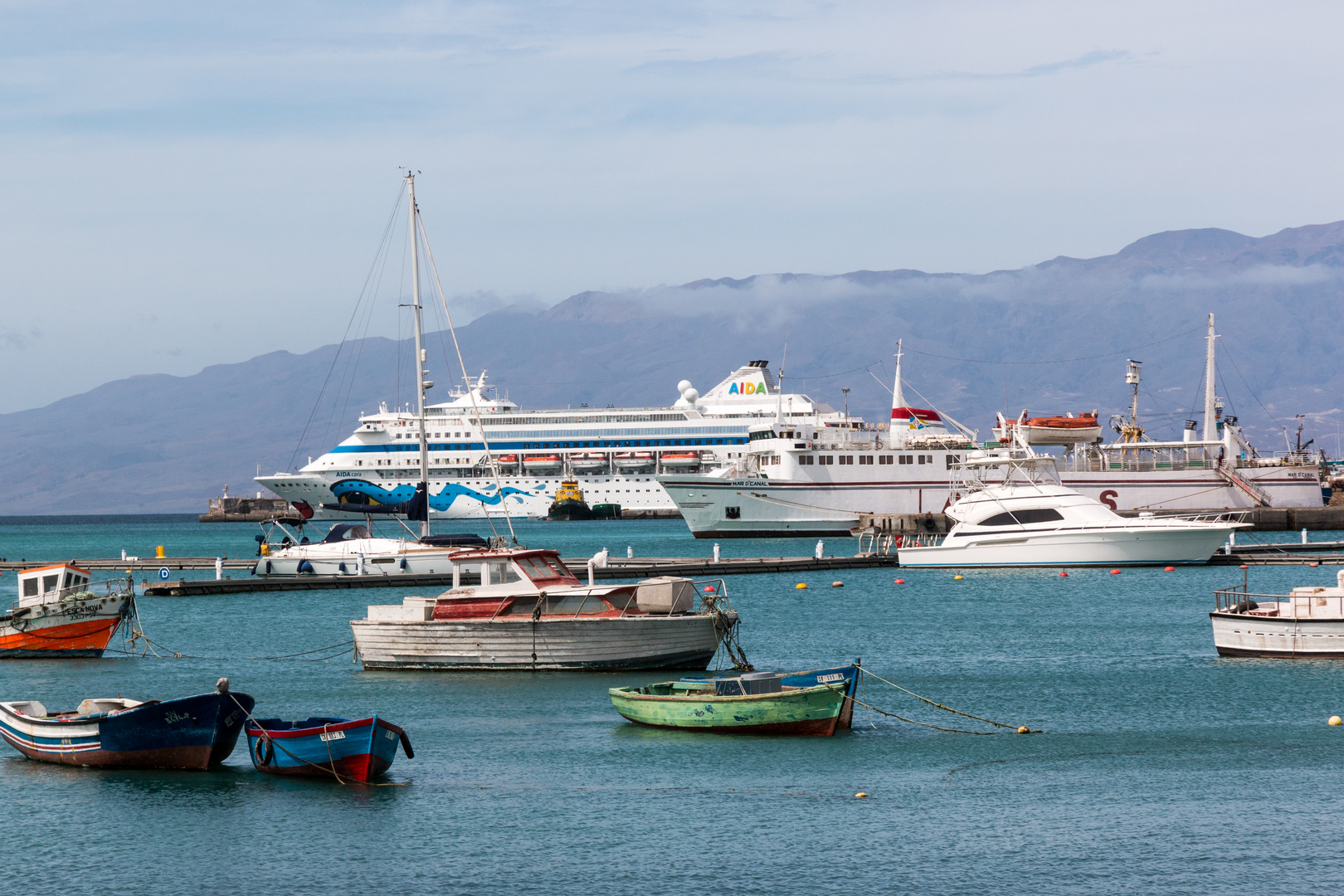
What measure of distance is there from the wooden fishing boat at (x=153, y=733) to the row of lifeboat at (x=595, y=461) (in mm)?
99332

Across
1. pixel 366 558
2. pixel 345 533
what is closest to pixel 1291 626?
pixel 366 558

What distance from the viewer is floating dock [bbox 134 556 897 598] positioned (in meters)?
49.3

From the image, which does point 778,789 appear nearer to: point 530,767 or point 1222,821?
point 530,767

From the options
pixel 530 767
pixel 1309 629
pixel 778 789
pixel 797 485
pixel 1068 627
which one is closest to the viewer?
pixel 778 789

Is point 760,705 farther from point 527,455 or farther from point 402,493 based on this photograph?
point 527,455

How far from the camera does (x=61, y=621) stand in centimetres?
3262

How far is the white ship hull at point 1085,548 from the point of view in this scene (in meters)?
51.3

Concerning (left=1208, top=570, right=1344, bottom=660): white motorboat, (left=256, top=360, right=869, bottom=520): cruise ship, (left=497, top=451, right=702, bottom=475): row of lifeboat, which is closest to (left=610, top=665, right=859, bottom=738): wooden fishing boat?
(left=1208, top=570, right=1344, bottom=660): white motorboat

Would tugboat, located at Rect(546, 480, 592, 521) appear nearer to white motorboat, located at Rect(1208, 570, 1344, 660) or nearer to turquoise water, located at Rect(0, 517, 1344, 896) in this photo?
turquoise water, located at Rect(0, 517, 1344, 896)

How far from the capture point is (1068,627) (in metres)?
36.8

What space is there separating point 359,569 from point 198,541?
54144mm

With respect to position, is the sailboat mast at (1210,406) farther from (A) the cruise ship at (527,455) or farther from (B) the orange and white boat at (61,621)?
(B) the orange and white boat at (61,621)

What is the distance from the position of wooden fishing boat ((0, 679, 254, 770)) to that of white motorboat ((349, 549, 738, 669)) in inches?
285

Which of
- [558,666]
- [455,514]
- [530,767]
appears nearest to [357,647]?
[558,666]
